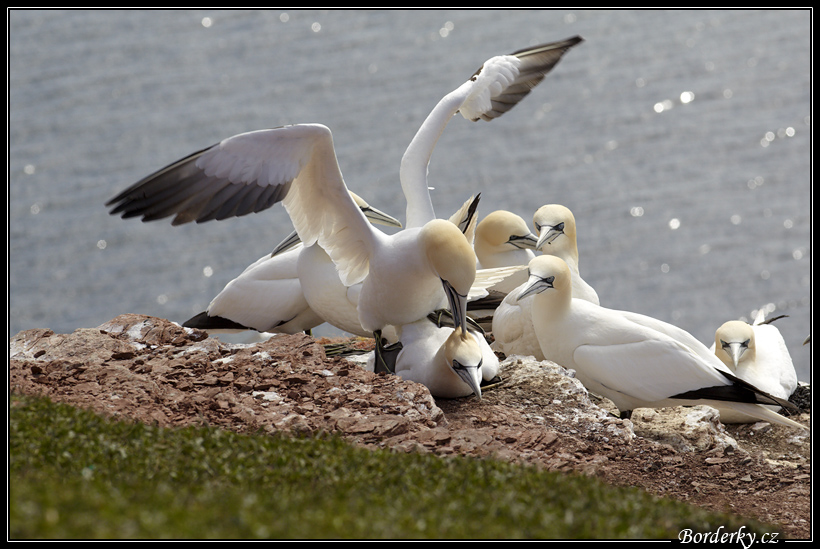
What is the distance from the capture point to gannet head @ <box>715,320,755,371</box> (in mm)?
6301

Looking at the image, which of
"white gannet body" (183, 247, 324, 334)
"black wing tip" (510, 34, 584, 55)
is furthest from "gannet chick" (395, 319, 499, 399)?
"black wing tip" (510, 34, 584, 55)

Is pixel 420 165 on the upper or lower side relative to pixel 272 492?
upper

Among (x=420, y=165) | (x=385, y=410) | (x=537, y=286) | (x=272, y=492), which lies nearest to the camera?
(x=272, y=492)

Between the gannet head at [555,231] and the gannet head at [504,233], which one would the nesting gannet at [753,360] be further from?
the gannet head at [504,233]

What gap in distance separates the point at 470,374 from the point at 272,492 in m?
1.97

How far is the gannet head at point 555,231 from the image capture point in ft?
23.6

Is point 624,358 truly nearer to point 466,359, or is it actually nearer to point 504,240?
point 466,359

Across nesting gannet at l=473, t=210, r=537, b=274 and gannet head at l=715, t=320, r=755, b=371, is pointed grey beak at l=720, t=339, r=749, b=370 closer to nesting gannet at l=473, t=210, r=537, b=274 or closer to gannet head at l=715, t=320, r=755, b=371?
gannet head at l=715, t=320, r=755, b=371

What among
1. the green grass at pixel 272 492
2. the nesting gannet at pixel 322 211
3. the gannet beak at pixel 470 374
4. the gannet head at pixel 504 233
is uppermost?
the nesting gannet at pixel 322 211

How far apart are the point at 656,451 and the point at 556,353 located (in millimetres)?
1274

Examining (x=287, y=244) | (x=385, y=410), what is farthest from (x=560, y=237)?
Answer: (x=385, y=410)

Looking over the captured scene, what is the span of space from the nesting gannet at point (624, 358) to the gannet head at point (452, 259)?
0.76 metres

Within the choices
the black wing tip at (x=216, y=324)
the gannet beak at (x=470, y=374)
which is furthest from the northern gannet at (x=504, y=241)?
the gannet beak at (x=470, y=374)

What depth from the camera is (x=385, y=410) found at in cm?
448
